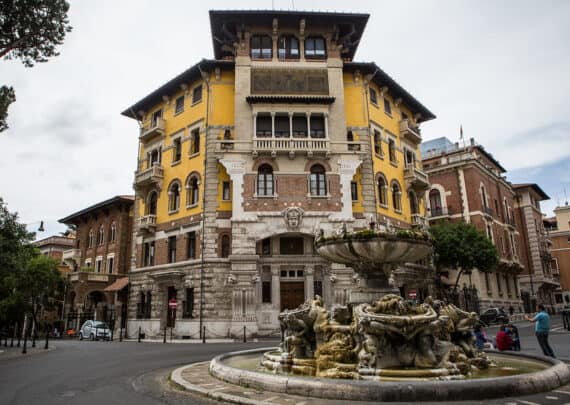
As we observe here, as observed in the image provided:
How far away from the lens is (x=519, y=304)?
147ft

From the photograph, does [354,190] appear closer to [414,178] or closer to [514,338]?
[414,178]

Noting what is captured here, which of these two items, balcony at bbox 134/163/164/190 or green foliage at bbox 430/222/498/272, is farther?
green foliage at bbox 430/222/498/272

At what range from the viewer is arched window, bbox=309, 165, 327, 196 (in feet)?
88.8

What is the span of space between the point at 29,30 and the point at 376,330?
1463cm

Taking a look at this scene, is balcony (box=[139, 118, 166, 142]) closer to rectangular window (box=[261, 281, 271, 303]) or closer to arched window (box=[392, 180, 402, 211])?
rectangular window (box=[261, 281, 271, 303])

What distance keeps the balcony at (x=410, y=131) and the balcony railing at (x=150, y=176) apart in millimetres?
18602

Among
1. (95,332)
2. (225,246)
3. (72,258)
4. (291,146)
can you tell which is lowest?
(95,332)

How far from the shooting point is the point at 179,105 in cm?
3244

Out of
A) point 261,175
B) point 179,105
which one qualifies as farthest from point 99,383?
point 179,105

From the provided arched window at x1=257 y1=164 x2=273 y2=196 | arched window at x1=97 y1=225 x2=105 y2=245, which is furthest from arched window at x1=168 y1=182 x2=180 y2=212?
arched window at x1=97 y1=225 x2=105 y2=245

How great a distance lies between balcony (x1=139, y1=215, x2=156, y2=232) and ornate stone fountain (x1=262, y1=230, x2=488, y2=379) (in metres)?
22.8

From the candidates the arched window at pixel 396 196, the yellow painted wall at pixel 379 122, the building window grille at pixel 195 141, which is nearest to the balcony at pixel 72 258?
the building window grille at pixel 195 141

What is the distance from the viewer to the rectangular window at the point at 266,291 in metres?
25.9

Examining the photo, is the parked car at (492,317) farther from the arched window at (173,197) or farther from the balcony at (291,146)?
the arched window at (173,197)
